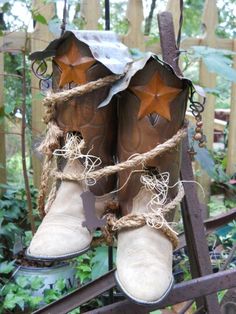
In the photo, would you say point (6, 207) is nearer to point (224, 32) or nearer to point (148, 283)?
point (148, 283)

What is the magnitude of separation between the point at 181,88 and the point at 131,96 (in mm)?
68

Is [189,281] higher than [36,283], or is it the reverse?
[189,281]

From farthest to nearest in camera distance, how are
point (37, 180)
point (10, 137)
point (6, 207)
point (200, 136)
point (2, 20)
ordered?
point (10, 137), point (2, 20), point (37, 180), point (6, 207), point (200, 136)

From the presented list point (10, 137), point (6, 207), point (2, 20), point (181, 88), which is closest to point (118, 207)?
point (181, 88)

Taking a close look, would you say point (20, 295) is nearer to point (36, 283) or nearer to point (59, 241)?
point (36, 283)

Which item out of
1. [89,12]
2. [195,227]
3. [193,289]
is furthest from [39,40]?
[193,289]

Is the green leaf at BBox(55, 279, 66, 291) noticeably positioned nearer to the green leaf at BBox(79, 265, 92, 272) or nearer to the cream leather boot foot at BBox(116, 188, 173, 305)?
the green leaf at BBox(79, 265, 92, 272)

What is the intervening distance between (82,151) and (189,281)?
0.25 meters

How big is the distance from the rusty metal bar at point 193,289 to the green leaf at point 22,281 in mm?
736

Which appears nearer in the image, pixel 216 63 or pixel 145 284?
pixel 145 284

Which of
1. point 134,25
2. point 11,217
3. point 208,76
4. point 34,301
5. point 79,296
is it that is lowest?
point 34,301

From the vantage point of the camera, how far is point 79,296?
0.71m

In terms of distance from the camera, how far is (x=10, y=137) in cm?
285

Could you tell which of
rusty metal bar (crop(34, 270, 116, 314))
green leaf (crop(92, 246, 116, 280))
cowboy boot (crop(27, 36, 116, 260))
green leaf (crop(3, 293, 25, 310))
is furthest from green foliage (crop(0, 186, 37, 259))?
cowboy boot (crop(27, 36, 116, 260))
